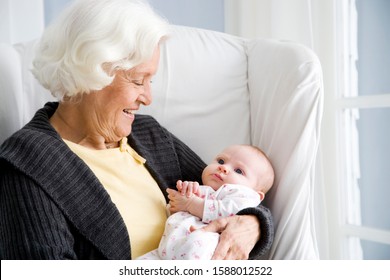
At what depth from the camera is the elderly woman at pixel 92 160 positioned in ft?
3.99

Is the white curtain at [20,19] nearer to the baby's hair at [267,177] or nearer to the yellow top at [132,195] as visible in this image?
the yellow top at [132,195]

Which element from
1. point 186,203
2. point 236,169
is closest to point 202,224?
point 186,203

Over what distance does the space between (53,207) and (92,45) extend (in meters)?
0.39

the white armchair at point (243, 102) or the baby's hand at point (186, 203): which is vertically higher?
the white armchair at point (243, 102)

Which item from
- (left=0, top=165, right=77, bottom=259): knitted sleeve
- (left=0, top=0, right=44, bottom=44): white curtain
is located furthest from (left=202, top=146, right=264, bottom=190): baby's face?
(left=0, top=0, right=44, bottom=44): white curtain

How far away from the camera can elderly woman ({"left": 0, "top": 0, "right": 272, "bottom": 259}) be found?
1.21 m

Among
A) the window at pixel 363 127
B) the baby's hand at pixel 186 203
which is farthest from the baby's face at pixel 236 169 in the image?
the window at pixel 363 127

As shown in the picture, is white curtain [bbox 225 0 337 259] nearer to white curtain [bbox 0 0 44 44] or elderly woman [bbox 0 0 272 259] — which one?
elderly woman [bbox 0 0 272 259]

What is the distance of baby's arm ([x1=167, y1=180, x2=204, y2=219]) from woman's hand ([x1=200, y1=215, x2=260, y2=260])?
0.05m

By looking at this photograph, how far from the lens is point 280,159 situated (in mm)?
1514

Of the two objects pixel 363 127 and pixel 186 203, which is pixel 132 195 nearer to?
pixel 186 203

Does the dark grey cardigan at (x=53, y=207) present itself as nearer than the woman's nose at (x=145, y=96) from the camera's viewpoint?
Yes

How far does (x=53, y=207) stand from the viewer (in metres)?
1.23

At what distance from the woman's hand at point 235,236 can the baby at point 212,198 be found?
19 millimetres
